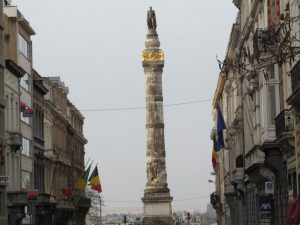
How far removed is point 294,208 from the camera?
32.8m

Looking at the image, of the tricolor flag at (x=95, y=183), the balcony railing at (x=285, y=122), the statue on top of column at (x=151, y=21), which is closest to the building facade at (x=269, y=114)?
the balcony railing at (x=285, y=122)

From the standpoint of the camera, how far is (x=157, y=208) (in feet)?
374

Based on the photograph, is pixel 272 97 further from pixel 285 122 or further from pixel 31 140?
pixel 31 140

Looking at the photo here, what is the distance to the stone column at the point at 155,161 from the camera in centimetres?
11388

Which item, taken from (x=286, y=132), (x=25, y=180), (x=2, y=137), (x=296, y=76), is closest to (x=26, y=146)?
(x=25, y=180)

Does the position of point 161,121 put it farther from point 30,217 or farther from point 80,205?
point 30,217

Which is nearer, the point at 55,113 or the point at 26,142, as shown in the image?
the point at 26,142

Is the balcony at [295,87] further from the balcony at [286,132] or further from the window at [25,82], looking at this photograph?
the window at [25,82]

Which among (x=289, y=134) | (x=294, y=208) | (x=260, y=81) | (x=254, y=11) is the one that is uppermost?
(x=254, y=11)

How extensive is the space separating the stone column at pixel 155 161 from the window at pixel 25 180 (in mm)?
41862

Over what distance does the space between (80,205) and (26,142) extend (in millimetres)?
42966

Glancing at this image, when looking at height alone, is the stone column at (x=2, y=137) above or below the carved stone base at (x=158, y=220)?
above

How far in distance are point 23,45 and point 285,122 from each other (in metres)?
37.7

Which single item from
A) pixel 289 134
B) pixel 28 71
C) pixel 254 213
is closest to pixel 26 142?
pixel 28 71
